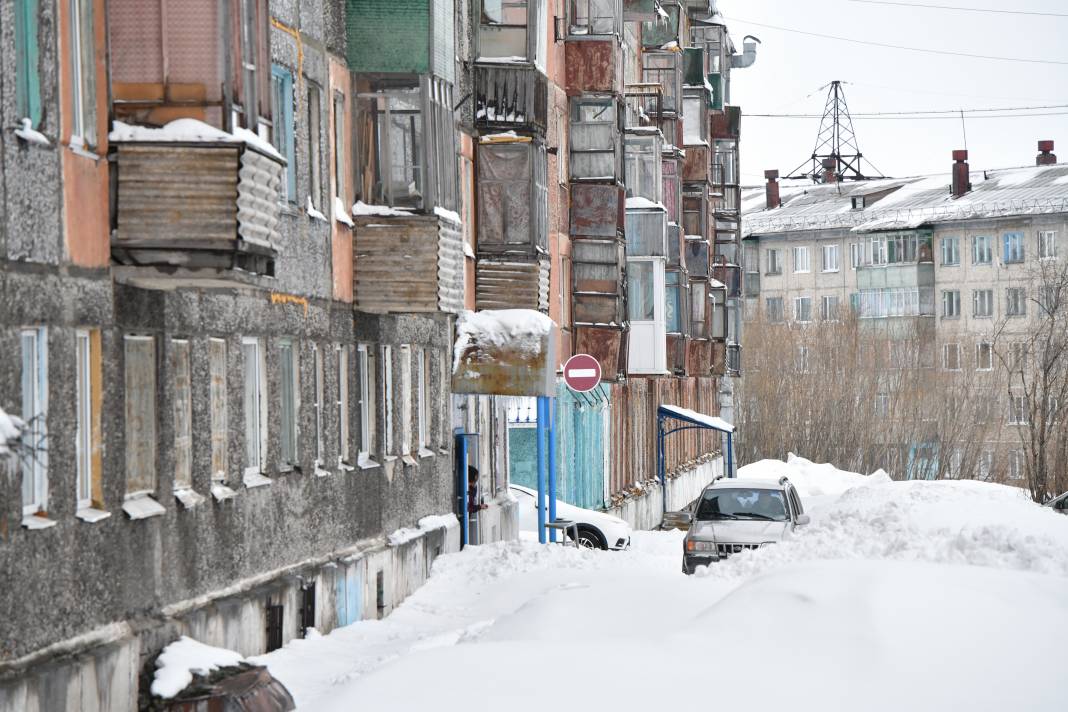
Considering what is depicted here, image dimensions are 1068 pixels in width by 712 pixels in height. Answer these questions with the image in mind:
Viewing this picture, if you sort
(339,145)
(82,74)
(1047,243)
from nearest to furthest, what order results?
(82,74)
(339,145)
(1047,243)

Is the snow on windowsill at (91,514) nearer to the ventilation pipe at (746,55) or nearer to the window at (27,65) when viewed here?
the window at (27,65)

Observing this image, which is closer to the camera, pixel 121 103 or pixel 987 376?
pixel 121 103

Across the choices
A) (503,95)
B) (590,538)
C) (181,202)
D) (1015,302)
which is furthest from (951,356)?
(181,202)

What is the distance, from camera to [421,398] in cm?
2233

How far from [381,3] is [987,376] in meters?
59.7

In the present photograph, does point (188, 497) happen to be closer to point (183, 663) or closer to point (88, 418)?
point (183, 663)

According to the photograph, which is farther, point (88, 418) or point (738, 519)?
point (738, 519)

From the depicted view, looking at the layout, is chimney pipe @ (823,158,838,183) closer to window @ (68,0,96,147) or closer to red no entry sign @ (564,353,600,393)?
red no entry sign @ (564,353,600,393)

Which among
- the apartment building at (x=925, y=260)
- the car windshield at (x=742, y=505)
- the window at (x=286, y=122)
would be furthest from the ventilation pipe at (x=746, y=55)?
the window at (x=286, y=122)

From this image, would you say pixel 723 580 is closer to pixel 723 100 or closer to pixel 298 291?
pixel 298 291

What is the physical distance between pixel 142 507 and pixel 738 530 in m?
12.2

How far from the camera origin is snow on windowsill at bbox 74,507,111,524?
1151 cm

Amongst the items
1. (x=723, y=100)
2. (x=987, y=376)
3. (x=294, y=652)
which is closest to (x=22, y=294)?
(x=294, y=652)

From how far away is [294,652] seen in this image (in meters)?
15.8
